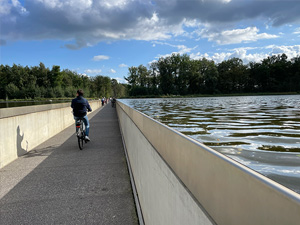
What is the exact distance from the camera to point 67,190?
185 inches

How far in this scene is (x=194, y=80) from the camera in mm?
117125

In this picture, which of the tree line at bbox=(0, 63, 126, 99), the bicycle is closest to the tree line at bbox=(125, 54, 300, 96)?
the tree line at bbox=(0, 63, 126, 99)

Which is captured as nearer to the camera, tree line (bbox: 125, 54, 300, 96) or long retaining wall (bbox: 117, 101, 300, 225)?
long retaining wall (bbox: 117, 101, 300, 225)

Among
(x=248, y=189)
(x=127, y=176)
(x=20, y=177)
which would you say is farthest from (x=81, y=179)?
(x=248, y=189)

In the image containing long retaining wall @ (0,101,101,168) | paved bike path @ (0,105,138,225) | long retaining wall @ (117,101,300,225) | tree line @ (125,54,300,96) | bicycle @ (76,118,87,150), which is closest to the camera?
long retaining wall @ (117,101,300,225)

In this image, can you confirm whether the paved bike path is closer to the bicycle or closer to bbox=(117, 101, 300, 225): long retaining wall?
the bicycle

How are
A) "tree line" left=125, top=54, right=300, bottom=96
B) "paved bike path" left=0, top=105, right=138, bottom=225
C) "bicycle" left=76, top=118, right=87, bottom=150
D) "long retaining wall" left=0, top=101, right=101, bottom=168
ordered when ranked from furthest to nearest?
"tree line" left=125, top=54, right=300, bottom=96 < "bicycle" left=76, top=118, right=87, bottom=150 < "long retaining wall" left=0, top=101, right=101, bottom=168 < "paved bike path" left=0, top=105, right=138, bottom=225

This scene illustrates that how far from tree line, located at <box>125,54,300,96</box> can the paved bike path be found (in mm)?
103648

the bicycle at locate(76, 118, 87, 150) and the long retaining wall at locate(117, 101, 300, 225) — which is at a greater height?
the long retaining wall at locate(117, 101, 300, 225)

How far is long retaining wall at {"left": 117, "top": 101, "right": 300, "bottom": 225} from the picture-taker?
80 centimetres

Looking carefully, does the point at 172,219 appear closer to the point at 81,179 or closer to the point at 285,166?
the point at 285,166

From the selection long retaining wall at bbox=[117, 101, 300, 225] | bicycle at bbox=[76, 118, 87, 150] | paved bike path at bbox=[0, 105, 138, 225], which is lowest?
paved bike path at bbox=[0, 105, 138, 225]

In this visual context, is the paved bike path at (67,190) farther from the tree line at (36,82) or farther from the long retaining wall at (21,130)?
the tree line at (36,82)

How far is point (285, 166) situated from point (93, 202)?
9.64 feet
